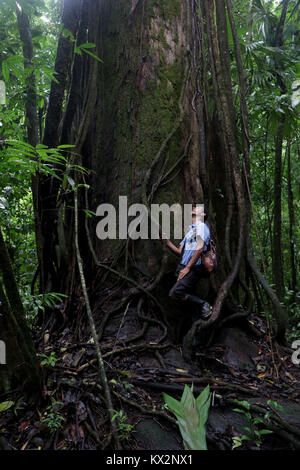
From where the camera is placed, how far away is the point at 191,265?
2.97 metres

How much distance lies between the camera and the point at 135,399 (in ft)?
7.22

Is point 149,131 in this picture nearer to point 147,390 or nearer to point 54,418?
point 147,390

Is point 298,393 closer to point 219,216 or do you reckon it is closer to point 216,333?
point 216,333

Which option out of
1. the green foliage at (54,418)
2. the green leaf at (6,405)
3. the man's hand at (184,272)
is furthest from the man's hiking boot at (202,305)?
the green leaf at (6,405)

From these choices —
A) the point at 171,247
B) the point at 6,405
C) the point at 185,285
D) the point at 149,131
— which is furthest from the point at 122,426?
A: the point at 149,131

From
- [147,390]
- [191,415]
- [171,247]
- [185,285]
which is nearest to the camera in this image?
[191,415]

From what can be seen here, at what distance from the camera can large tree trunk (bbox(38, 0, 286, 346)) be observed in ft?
10.8

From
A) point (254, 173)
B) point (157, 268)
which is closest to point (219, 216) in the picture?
point (157, 268)

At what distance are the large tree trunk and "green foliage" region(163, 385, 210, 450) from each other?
3.14ft

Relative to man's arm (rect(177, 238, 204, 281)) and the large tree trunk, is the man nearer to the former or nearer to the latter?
man's arm (rect(177, 238, 204, 281))

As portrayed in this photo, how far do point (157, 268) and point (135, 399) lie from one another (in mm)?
1167

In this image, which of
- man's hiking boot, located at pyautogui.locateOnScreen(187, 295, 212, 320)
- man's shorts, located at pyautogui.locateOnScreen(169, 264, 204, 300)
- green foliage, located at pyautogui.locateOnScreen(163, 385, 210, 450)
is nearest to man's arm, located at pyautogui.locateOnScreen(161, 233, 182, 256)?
man's shorts, located at pyautogui.locateOnScreen(169, 264, 204, 300)

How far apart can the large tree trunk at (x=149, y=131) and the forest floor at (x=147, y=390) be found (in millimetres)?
411

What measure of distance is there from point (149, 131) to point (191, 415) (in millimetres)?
2456
